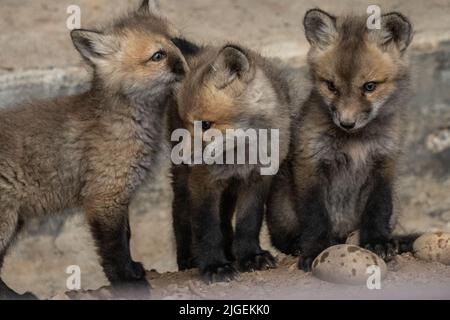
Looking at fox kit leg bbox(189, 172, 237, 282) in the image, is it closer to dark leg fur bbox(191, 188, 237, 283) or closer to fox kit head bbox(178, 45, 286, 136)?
dark leg fur bbox(191, 188, 237, 283)

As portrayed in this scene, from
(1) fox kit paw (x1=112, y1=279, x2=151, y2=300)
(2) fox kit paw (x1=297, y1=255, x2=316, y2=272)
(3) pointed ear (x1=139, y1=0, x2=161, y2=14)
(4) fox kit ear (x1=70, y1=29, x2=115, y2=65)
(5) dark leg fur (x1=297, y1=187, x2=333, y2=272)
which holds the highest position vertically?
(3) pointed ear (x1=139, y1=0, x2=161, y2=14)

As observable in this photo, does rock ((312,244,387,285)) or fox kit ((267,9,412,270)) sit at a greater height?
fox kit ((267,9,412,270))

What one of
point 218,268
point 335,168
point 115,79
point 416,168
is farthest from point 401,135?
point 416,168

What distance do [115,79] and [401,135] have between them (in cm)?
165

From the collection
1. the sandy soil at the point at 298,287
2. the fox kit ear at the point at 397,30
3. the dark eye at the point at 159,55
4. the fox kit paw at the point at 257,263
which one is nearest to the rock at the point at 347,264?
the sandy soil at the point at 298,287

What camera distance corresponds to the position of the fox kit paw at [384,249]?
5.29m

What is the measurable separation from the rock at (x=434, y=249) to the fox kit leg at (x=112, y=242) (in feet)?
5.11

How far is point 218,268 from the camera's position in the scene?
520cm

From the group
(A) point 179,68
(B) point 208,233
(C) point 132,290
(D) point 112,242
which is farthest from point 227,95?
(C) point 132,290

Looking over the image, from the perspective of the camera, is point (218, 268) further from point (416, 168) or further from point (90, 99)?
point (416, 168)

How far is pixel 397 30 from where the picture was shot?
5332 millimetres

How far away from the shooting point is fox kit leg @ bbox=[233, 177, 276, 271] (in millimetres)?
5359

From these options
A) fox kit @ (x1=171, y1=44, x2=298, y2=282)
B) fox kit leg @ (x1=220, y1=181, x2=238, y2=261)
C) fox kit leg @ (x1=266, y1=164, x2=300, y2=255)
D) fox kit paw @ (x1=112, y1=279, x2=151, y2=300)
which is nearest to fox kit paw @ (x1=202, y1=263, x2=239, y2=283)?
fox kit @ (x1=171, y1=44, x2=298, y2=282)

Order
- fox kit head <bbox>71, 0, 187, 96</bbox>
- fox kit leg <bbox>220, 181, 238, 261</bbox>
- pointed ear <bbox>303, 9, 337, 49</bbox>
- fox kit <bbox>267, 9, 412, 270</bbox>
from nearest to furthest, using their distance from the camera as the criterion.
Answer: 1. fox kit <bbox>267, 9, 412, 270</bbox>
2. fox kit head <bbox>71, 0, 187, 96</bbox>
3. pointed ear <bbox>303, 9, 337, 49</bbox>
4. fox kit leg <bbox>220, 181, 238, 261</bbox>
